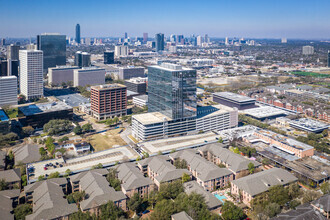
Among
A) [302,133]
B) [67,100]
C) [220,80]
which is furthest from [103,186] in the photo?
[220,80]

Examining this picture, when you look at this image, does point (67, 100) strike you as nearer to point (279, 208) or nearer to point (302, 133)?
point (302, 133)

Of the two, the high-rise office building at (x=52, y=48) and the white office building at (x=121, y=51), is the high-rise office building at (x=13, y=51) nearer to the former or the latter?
the high-rise office building at (x=52, y=48)

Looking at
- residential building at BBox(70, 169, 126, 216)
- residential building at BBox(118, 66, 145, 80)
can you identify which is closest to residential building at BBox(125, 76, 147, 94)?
residential building at BBox(118, 66, 145, 80)

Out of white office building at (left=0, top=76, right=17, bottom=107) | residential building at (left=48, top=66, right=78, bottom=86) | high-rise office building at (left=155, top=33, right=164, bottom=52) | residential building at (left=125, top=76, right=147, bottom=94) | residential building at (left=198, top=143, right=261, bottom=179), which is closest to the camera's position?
residential building at (left=198, top=143, right=261, bottom=179)

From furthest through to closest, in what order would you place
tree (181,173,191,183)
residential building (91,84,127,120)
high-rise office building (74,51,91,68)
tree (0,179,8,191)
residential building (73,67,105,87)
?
high-rise office building (74,51,91,68), residential building (73,67,105,87), residential building (91,84,127,120), tree (181,173,191,183), tree (0,179,8,191)

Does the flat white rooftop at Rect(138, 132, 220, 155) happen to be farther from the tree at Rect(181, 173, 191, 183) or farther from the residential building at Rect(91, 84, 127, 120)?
the residential building at Rect(91, 84, 127, 120)

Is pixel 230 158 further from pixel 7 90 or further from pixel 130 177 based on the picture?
pixel 7 90

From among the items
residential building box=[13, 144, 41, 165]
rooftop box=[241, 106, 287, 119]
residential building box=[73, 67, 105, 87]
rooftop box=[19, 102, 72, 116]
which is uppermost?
residential building box=[73, 67, 105, 87]

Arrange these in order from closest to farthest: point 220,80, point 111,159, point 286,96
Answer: point 111,159, point 286,96, point 220,80
